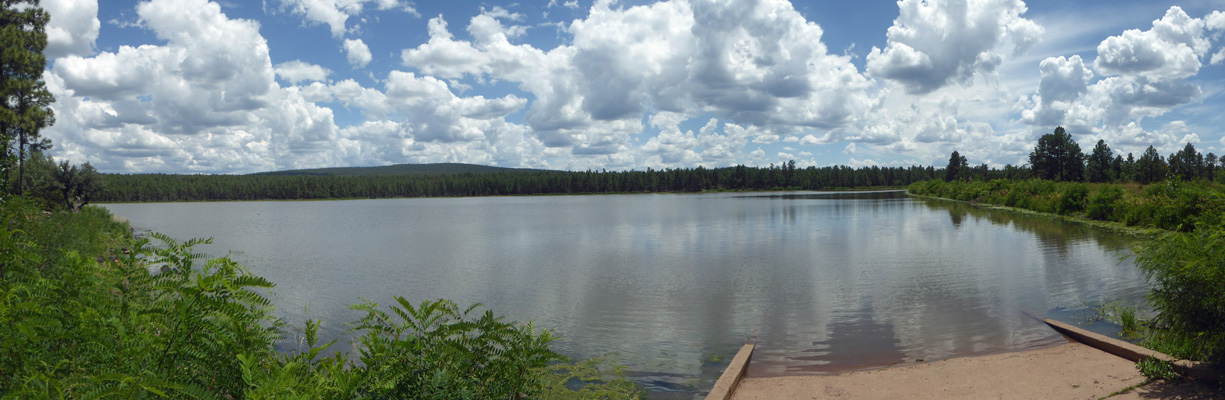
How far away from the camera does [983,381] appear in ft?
29.6

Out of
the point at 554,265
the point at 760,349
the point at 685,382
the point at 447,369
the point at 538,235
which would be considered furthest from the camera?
the point at 538,235

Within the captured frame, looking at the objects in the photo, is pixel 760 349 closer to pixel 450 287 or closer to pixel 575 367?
pixel 575 367

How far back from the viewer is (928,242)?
3031cm

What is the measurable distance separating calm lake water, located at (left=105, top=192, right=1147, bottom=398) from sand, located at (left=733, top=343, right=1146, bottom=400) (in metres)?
0.87

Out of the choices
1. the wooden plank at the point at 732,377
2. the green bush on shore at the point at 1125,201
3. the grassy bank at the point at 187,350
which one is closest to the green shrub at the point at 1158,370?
the green bush on shore at the point at 1125,201

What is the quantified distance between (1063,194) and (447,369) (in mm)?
53239

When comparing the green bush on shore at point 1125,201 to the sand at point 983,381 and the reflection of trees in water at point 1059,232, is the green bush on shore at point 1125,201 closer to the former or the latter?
the reflection of trees in water at point 1059,232

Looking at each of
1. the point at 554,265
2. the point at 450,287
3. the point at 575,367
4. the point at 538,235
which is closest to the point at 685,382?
the point at 575,367

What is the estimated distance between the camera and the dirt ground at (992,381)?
8078 millimetres

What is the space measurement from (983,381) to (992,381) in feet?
0.40

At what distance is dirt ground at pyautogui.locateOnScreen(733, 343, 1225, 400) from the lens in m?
8.08

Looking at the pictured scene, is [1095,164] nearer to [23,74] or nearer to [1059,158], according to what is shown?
[1059,158]

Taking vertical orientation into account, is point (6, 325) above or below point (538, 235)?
above

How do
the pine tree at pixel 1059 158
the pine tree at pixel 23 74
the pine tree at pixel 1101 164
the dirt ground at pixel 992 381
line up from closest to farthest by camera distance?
→ 1. the dirt ground at pixel 992 381
2. the pine tree at pixel 23 74
3. the pine tree at pixel 1059 158
4. the pine tree at pixel 1101 164
